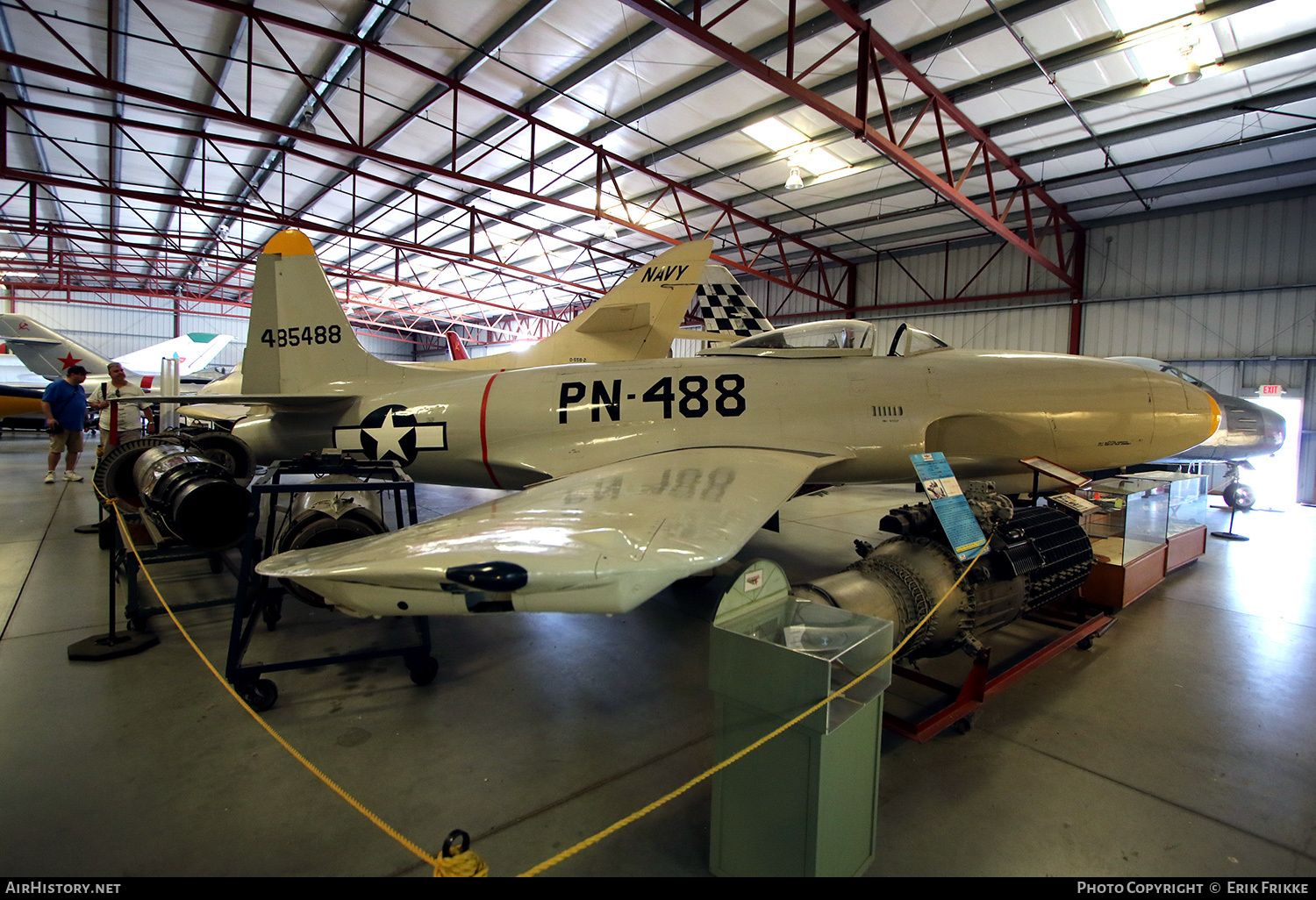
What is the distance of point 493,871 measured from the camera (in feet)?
6.75

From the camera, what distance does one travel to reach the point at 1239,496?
8969 mm

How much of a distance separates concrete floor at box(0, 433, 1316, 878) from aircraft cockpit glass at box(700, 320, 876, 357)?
8.18ft

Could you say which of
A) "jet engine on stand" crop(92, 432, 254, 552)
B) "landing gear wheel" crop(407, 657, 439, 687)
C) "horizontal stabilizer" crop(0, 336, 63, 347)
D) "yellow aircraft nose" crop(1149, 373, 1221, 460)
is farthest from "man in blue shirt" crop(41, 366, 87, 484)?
"yellow aircraft nose" crop(1149, 373, 1221, 460)

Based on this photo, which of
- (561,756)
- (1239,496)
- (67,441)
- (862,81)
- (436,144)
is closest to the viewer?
(561,756)

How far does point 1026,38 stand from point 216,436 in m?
10.8

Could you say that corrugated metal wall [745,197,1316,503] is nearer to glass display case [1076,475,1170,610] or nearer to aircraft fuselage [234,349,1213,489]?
glass display case [1076,475,1170,610]

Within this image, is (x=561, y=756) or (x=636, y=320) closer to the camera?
(x=561, y=756)

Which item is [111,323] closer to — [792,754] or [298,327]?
[298,327]

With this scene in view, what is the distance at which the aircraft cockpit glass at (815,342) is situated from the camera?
5.00 metres

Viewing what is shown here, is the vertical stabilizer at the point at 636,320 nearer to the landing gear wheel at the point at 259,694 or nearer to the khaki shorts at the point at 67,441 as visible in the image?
the landing gear wheel at the point at 259,694

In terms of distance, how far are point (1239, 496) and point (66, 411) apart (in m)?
19.2

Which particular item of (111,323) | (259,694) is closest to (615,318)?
(259,694)

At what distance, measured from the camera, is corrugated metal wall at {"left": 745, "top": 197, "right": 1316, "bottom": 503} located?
11.5m

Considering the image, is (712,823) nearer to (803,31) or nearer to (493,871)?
(493,871)
